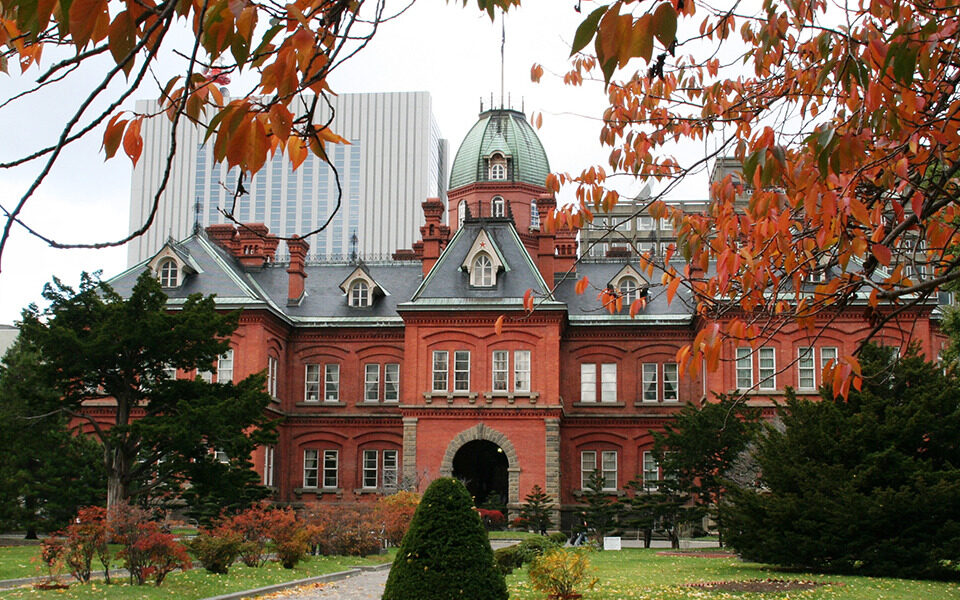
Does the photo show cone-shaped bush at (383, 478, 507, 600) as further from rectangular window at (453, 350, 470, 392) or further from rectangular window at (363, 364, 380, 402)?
rectangular window at (363, 364, 380, 402)

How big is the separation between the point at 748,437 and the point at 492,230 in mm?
14588

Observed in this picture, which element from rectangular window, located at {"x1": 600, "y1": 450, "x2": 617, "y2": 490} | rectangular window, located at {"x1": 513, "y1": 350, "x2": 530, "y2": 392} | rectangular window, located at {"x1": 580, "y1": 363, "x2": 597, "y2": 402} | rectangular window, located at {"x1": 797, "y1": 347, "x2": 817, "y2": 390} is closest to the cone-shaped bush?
rectangular window, located at {"x1": 513, "y1": 350, "x2": 530, "y2": 392}

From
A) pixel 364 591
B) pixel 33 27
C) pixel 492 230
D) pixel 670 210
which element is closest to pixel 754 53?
pixel 670 210

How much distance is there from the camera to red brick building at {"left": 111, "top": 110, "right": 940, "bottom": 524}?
36125 millimetres

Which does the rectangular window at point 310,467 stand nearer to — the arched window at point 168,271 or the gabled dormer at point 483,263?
the arched window at point 168,271

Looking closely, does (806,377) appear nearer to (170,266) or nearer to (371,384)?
(371,384)

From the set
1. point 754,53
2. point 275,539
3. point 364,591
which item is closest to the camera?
point 754,53

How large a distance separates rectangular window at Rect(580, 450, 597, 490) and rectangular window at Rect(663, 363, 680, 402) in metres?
3.69

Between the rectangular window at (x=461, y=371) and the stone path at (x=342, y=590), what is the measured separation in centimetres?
1662

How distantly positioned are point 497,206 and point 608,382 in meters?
14.3

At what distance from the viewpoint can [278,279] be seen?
1703 inches

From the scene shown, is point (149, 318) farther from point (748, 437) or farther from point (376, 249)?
point (376, 249)

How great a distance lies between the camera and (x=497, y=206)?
167ft

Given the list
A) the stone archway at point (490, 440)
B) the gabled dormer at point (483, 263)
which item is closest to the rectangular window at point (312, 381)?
the stone archway at point (490, 440)
